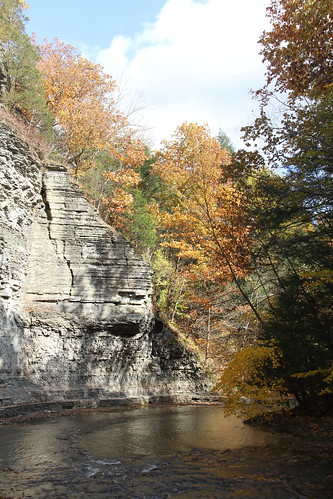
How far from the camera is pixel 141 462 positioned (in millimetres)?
7461

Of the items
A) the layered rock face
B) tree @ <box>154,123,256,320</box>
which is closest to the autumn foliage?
tree @ <box>154,123,256,320</box>

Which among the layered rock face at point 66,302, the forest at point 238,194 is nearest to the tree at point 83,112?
the forest at point 238,194

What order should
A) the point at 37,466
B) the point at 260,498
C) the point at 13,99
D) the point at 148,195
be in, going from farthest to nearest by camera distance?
the point at 148,195
the point at 13,99
the point at 37,466
the point at 260,498

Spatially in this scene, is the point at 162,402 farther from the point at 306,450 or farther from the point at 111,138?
the point at 111,138

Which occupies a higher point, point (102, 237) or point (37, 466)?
point (102, 237)

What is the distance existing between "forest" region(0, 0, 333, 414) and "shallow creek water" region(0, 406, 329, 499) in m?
1.82

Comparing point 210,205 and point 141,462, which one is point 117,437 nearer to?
point 141,462

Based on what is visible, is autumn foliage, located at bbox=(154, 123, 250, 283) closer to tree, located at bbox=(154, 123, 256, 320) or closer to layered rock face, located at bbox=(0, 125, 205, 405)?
tree, located at bbox=(154, 123, 256, 320)

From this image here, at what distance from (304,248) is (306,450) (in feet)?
17.2

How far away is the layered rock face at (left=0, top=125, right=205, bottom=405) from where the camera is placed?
53.2ft

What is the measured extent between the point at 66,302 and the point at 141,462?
11934 mm

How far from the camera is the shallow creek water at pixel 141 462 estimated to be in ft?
18.5

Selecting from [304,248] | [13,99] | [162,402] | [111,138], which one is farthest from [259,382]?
[111,138]

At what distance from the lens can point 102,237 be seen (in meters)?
19.9
